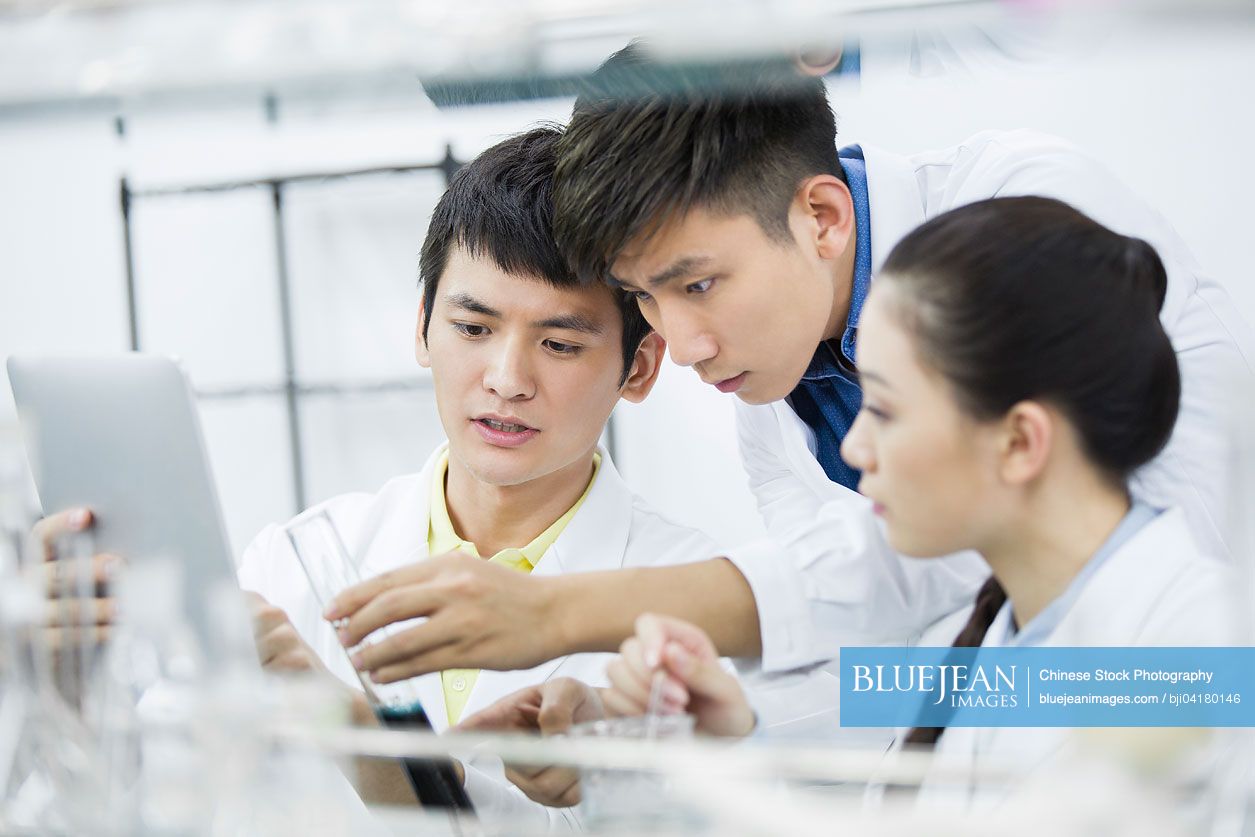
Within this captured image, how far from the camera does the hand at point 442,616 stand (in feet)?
1.97

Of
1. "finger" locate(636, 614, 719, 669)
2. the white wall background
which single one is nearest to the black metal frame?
the white wall background

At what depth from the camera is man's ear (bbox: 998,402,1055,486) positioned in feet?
1.83

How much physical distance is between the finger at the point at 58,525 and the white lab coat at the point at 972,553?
0.38 m

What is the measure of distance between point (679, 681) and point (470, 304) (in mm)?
414

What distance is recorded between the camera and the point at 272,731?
21.2 inches

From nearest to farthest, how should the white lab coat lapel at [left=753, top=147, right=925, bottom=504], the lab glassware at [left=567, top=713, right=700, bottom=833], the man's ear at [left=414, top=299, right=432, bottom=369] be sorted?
the lab glassware at [left=567, top=713, right=700, bottom=833] < the white lab coat lapel at [left=753, top=147, right=925, bottom=504] < the man's ear at [left=414, top=299, right=432, bottom=369]

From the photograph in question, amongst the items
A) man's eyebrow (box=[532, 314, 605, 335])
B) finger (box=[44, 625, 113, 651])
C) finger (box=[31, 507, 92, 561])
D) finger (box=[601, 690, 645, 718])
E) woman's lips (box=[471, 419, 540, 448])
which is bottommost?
finger (box=[601, 690, 645, 718])

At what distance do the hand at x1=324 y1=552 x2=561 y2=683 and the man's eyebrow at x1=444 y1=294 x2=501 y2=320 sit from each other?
0.31 m

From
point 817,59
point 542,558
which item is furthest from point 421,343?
point 817,59

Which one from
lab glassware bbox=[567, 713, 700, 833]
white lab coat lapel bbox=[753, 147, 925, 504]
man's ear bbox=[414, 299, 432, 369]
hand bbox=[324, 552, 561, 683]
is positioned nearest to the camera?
lab glassware bbox=[567, 713, 700, 833]

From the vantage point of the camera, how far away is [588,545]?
0.88m

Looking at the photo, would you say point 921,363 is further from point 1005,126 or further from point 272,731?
point 272,731

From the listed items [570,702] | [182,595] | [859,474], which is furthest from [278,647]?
[859,474]

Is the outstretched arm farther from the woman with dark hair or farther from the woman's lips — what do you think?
the woman's lips
